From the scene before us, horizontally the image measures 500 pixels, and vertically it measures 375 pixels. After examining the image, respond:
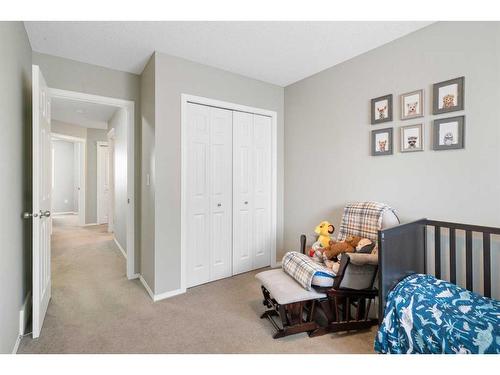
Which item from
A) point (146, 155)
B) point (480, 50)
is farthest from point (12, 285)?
point (480, 50)

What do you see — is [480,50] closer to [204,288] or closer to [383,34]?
[383,34]

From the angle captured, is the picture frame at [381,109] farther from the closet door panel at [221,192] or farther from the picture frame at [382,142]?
the closet door panel at [221,192]

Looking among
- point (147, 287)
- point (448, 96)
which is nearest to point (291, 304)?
point (147, 287)

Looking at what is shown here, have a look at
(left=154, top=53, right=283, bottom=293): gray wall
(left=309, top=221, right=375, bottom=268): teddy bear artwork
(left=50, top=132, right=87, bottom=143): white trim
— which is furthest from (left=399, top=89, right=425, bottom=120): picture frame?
(left=50, top=132, right=87, bottom=143): white trim

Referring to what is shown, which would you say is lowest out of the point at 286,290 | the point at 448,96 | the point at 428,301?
the point at 286,290

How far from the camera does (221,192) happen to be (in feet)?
9.44

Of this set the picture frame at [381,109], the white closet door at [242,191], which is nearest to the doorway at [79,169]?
the white closet door at [242,191]

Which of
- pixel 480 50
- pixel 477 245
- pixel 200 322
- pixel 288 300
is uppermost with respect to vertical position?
pixel 480 50

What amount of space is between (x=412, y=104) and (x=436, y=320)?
1609 mm

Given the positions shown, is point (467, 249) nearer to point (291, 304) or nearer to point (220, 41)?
point (291, 304)

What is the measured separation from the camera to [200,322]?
2.03m

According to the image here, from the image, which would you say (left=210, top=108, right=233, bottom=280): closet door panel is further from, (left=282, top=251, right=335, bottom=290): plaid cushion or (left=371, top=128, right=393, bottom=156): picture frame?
(left=371, top=128, right=393, bottom=156): picture frame

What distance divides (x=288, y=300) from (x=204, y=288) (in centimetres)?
120

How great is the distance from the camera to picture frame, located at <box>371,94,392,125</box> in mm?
2234
